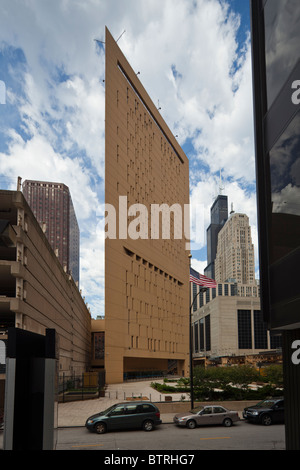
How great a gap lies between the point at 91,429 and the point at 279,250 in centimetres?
1482

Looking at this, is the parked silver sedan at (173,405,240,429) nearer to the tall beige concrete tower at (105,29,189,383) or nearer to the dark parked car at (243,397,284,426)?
the dark parked car at (243,397,284,426)

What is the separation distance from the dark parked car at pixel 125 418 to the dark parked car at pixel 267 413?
5.99 metres

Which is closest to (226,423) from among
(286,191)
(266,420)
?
(266,420)

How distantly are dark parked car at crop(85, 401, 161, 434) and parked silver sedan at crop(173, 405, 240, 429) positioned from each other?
1.75m

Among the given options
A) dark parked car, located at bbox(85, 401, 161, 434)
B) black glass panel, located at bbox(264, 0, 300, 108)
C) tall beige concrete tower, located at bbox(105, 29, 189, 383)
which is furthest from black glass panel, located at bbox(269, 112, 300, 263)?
tall beige concrete tower, located at bbox(105, 29, 189, 383)

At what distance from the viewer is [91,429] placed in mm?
22156

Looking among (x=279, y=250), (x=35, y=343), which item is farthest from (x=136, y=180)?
(x=35, y=343)

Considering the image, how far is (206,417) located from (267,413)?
3637 millimetres

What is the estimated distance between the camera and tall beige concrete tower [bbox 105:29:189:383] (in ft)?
213

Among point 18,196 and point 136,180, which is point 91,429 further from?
point 136,180

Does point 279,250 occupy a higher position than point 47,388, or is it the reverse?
point 279,250

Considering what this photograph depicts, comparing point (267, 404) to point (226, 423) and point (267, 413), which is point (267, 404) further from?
point (226, 423)

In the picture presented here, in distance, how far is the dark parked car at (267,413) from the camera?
24.7 m

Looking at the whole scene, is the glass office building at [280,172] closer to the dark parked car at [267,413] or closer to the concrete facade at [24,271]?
the dark parked car at [267,413]
